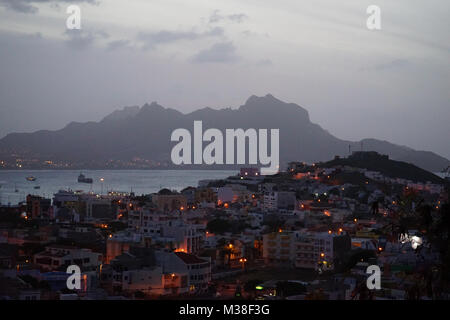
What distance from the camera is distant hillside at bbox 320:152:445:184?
92.0 ft

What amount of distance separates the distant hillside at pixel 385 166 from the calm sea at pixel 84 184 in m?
7.72

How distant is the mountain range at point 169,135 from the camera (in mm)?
42000

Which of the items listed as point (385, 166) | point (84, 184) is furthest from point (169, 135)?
point (385, 166)

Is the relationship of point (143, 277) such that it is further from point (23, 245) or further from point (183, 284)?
point (23, 245)

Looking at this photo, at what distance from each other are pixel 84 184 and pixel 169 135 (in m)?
9.08

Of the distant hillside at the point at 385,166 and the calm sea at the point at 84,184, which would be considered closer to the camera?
the distant hillside at the point at 385,166

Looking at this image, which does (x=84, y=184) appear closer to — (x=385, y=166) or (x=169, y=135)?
(x=169, y=135)

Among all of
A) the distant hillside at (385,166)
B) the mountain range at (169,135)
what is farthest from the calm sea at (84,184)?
the distant hillside at (385,166)

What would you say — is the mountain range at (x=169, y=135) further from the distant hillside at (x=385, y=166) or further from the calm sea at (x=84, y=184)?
the distant hillside at (x=385, y=166)

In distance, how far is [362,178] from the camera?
24953 mm
